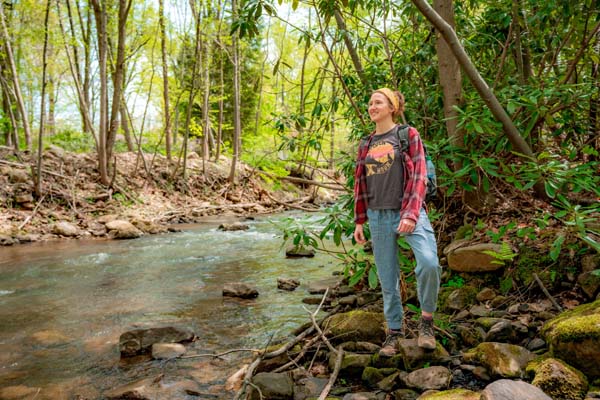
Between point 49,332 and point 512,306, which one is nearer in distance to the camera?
point 512,306

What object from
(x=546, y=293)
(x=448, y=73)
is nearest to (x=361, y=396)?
(x=546, y=293)

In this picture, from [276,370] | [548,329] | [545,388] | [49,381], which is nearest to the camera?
[545,388]

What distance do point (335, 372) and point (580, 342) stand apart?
4.28 feet

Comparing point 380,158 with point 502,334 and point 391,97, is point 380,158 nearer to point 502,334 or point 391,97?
point 391,97

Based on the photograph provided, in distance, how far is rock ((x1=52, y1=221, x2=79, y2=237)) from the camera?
29.9 ft

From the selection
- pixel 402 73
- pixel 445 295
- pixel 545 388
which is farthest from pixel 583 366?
pixel 402 73

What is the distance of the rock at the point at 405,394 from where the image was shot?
7.14 ft

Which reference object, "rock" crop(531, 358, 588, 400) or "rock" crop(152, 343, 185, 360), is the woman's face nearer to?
"rock" crop(531, 358, 588, 400)

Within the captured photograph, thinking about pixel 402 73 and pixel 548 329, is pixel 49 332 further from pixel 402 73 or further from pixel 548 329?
pixel 402 73

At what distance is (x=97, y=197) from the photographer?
36.8 ft

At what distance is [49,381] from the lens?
2.93 meters

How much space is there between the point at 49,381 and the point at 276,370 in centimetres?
168

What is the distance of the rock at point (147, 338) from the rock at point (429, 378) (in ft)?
6.92

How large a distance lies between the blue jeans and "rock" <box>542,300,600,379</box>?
642mm
